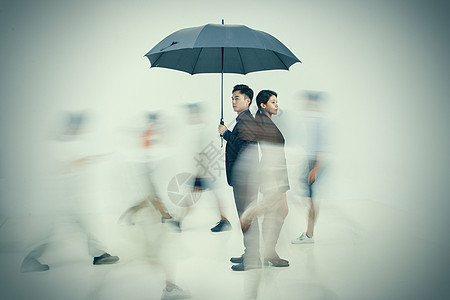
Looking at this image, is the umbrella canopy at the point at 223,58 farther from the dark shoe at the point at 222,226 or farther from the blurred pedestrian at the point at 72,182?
the dark shoe at the point at 222,226

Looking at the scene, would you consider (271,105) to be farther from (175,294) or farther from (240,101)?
(175,294)

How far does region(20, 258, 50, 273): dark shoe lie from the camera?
332 centimetres

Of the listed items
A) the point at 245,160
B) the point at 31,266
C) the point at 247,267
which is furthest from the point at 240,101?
the point at 31,266

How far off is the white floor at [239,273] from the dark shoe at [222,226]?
0.08 metres

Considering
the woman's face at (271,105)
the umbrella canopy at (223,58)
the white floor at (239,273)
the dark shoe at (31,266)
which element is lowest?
the white floor at (239,273)

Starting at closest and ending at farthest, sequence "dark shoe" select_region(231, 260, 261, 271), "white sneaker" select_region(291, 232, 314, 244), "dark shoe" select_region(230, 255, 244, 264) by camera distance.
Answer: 1. "dark shoe" select_region(231, 260, 261, 271)
2. "dark shoe" select_region(230, 255, 244, 264)
3. "white sneaker" select_region(291, 232, 314, 244)

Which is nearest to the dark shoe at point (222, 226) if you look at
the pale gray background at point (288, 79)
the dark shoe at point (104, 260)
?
the dark shoe at point (104, 260)

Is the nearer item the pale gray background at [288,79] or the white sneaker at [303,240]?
the white sneaker at [303,240]

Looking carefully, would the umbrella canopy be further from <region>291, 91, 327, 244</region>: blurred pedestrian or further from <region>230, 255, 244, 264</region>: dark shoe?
<region>230, 255, 244, 264</region>: dark shoe

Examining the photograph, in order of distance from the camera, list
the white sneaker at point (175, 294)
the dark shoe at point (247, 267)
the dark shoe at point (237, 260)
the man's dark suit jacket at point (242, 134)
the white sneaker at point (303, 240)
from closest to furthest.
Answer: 1. the white sneaker at point (175, 294)
2. the man's dark suit jacket at point (242, 134)
3. the dark shoe at point (247, 267)
4. the dark shoe at point (237, 260)
5. the white sneaker at point (303, 240)

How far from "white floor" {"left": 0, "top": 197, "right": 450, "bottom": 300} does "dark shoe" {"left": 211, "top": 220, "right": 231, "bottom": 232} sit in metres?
0.08

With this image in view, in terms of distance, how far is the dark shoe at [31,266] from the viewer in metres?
3.32

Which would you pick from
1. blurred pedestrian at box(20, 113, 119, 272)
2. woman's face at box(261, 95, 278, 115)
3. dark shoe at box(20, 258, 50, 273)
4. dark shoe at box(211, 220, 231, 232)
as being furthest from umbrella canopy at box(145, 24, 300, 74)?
dark shoe at box(20, 258, 50, 273)

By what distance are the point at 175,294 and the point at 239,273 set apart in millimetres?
663
